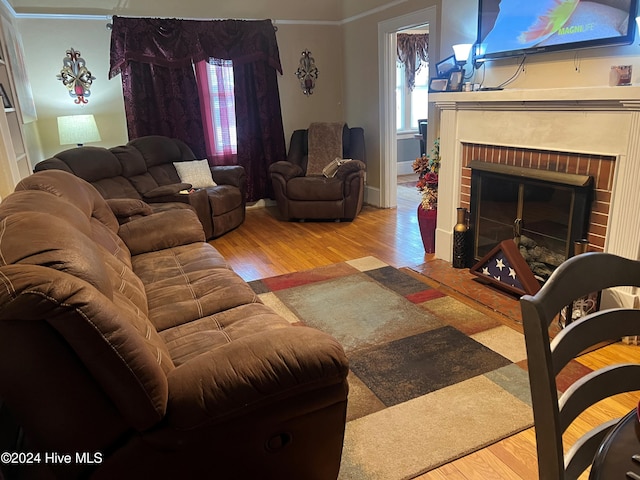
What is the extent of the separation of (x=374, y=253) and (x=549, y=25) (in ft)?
7.08

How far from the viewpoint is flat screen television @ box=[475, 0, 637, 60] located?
255 cm

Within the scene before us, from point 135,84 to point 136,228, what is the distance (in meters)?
2.92

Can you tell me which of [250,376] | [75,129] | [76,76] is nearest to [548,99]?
[250,376]

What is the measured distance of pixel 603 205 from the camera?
2629 mm

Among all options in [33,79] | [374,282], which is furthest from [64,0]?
[374,282]

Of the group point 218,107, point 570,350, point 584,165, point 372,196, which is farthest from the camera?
point 372,196

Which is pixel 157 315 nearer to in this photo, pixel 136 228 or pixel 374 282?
pixel 136 228

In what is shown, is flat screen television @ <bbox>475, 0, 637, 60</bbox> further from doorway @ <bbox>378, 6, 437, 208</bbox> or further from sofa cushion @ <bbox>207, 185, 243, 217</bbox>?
sofa cushion @ <bbox>207, 185, 243, 217</bbox>

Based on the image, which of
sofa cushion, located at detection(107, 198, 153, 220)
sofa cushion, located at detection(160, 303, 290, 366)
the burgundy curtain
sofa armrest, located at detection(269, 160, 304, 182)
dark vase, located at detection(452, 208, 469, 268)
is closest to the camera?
sofa cushion, located at detection(160, 303, 290, 366)

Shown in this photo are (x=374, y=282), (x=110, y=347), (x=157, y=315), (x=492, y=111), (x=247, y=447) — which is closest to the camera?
(x=110, y=347)

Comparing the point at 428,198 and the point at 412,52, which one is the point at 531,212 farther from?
the point at 412,52

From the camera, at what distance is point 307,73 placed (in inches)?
235

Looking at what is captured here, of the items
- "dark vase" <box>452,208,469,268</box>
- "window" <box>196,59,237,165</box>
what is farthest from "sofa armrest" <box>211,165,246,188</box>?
"dark vase" <box>452,208,469,268</box>

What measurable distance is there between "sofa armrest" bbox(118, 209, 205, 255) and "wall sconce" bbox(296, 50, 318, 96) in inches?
139
